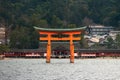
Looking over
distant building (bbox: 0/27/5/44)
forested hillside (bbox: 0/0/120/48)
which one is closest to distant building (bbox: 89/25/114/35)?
forested hillside (bbox: 0/0/120/48)

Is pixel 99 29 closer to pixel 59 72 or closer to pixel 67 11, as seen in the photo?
pixel 67 11

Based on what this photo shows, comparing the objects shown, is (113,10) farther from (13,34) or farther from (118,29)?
(13,34)

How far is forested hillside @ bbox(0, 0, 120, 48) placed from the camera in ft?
515

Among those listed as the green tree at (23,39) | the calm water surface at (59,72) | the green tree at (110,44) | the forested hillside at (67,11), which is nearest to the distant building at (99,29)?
the forested hillside at (67,11)

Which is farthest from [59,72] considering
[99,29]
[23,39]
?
[99,29]

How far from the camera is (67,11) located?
166 metres

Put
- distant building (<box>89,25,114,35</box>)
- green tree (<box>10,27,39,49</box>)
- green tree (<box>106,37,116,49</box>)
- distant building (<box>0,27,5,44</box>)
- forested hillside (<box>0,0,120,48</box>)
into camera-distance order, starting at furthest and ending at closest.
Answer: distant building (<box>89,25,114,35</box>)
forested hillside (<box>0,0,120,48</box>)
distant building (<box>0,27,5,44</box>)
green tree (<box>106,37,116,49</box>)
green tree (<box>10,27,39,49</box>)

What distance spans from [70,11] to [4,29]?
29030mm

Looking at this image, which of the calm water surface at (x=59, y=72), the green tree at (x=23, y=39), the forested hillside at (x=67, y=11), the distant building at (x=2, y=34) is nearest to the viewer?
the calm water surface at (x=59, y=72)

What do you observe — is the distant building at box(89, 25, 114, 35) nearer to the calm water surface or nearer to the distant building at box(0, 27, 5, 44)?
the distant building at box(0, 27, 5, 44)

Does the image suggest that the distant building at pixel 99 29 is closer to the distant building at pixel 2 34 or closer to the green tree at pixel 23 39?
the distant building at pixel 2 34

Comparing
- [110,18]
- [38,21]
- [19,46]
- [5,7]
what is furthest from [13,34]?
[110,18]

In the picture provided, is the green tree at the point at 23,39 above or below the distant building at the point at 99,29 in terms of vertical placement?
below

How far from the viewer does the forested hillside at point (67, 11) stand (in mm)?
157000
